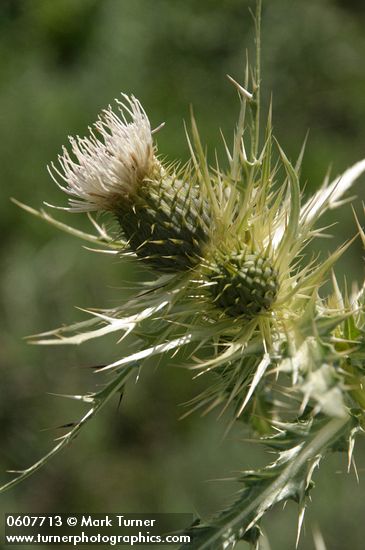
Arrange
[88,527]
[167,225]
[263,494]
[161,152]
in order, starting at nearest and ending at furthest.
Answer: [263,494] < [167,225] < [88,527] < [161,152]

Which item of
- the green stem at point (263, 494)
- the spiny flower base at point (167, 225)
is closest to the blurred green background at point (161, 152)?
the green stem at point (263, 494)

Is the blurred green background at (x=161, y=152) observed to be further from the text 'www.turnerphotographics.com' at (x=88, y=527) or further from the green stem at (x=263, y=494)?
the green stem at (x=263, y=494)

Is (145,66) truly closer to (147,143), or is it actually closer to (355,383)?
(147,143)

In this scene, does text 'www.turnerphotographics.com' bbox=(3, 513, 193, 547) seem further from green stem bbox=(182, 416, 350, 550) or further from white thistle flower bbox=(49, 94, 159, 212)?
white thistle flower bbox=(49, 94, 159, 212)

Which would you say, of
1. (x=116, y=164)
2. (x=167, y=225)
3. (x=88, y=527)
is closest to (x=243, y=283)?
(x=167, y=225)

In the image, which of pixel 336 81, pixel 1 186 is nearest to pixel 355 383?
pixel 1 186

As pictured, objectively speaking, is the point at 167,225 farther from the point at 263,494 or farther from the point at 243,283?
the point at 263,494

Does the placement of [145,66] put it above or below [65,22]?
below
